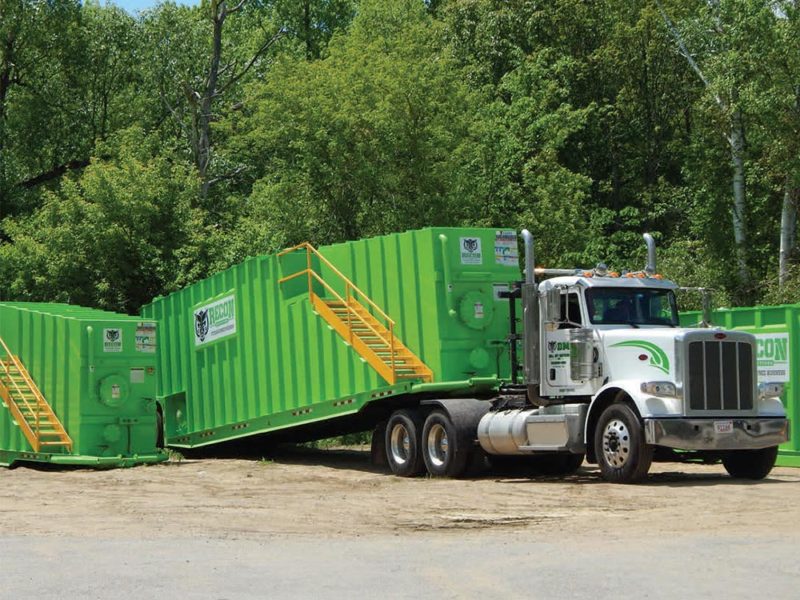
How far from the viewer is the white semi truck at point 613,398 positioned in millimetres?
16953

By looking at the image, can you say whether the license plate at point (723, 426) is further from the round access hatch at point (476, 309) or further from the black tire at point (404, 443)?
the black tire at point (404, 443)

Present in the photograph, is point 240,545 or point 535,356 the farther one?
point 535,356

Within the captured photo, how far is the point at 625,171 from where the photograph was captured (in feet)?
175

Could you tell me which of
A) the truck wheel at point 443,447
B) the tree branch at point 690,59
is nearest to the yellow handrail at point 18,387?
the truck wheel at point 443,447

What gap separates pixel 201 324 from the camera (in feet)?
83.3

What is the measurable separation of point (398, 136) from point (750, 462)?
79.5 ft

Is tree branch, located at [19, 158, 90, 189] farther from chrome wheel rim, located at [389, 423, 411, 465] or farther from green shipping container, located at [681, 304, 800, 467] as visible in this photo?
green shipping container, located at [681, 304, 800, 467]

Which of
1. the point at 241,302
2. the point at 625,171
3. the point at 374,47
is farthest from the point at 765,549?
the point at 625,171

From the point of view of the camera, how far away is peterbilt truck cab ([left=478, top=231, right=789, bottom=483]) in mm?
16938

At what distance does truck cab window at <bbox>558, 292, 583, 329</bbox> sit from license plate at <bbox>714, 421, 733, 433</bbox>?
2328 millimetres

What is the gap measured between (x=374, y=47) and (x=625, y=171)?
14.2 meters

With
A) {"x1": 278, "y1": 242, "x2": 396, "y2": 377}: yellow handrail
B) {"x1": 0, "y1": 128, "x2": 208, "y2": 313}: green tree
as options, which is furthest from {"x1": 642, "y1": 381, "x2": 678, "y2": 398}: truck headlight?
{"x1": 0, "y1": 128, "x2": 208, "y2": 313}: green tree

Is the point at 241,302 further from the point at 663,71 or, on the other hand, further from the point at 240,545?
the point at 663,71

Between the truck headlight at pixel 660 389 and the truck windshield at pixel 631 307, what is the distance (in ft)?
4.64
